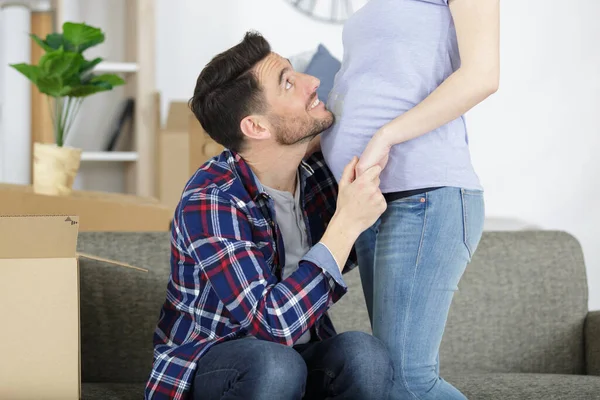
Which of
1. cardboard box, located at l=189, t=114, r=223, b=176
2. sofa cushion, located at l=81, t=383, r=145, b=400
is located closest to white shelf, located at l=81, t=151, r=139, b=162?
cardboard box, located at l=189, t=114, r=223, b=176

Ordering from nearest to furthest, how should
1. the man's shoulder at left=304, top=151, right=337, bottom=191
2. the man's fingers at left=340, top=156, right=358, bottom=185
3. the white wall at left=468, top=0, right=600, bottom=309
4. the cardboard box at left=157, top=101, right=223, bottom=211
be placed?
the man's fingers at left=340, top=156, right=358, bottom=185
the man's shoulder at left=304, top=151, right=337, bottom=191
the cardboard box at left=157, top=101, right=223, bottom=211
the white wall at left=468, top=0, right=600, bottom=309

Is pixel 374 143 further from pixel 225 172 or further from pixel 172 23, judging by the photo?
pixel 172 23

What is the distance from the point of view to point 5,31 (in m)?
3.43

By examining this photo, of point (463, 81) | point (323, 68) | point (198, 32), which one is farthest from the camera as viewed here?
point (198, 32)

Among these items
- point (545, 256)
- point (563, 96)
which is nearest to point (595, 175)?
point (563, 96)

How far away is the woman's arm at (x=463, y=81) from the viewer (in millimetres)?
1279

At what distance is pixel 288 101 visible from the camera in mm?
1507

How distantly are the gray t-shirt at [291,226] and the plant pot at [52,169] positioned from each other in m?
1.18

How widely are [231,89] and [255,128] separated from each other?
81mm

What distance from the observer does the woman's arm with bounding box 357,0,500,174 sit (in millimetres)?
1279

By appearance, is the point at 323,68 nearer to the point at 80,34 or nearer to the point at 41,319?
the point at 80,34

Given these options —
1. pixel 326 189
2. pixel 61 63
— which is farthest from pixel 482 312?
pixel 61 63

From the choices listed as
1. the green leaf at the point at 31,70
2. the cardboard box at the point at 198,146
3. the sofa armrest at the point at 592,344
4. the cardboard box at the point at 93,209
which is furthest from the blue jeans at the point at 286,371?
the cardboard box at the point at 198,146

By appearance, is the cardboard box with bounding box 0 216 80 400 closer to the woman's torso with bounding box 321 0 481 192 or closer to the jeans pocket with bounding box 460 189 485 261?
the woman's torso with bounding box 321 0 481 192
